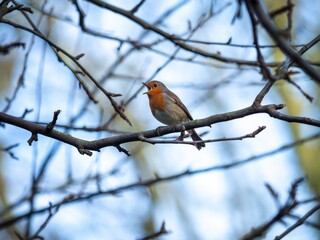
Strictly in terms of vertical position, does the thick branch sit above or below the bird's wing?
below

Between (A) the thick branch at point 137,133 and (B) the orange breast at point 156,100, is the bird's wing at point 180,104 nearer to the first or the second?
(B) the orange breast at point 156,100

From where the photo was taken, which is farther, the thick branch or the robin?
the robin

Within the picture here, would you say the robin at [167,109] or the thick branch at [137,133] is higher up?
the robin at [167,109]

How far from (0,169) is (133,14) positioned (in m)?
4.97

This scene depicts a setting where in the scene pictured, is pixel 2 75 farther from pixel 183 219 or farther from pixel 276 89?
pixel 276 89

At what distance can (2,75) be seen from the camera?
8.89 m

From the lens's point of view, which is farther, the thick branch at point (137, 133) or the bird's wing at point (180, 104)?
the bird's wing at point (180, 104)

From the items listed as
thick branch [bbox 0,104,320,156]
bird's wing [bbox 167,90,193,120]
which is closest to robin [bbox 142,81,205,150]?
bird's wing [bbox 167,90,193,120]

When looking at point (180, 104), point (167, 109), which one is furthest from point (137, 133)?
point (180, 104)

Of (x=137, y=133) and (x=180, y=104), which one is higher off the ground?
(x=180, y=104)

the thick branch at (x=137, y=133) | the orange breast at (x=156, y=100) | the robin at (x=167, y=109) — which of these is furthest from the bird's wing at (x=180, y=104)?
the thick branch at (x=137, y=133)

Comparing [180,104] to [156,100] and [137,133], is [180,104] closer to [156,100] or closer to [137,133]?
[156,100]

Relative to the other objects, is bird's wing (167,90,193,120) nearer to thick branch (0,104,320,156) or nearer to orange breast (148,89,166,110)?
orange breast (148,89,166,110)

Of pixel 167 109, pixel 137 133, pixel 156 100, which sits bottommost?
pixel 137 133
